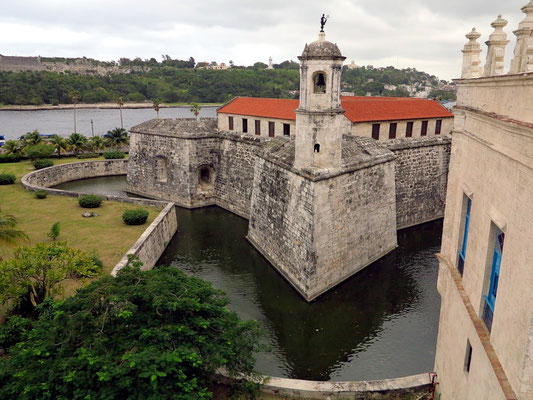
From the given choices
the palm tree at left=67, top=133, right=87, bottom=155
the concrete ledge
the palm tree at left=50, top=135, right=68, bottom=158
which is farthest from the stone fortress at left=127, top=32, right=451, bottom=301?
the palm tree at left=50, top=135, right=68, bottom=158

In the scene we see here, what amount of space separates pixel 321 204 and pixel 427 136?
1248 cm

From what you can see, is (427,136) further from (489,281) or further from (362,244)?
(489,281)

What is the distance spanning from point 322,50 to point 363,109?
7383 mm

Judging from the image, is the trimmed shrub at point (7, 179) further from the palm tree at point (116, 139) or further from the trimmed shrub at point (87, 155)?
the palm tree at point (116, 139)

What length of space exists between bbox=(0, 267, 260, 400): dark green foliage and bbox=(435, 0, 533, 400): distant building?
4196 mm

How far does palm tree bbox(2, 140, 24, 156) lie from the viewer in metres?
33.3

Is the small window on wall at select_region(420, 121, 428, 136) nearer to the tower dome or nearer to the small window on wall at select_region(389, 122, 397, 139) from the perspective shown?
the small window on wall at select_region(389, 122, 397, 139)

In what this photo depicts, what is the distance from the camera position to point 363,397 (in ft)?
27.8

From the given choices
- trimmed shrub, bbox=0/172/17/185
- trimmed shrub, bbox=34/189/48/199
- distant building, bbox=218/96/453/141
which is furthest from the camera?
trimmed shrub, bbox=0/172/17/185

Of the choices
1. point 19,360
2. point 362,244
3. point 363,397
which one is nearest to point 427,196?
point 362,244

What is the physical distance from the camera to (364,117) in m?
20.3

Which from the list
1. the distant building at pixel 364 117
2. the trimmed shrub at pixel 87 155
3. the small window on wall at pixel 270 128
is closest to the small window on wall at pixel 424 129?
the distant building at pixel 364 117

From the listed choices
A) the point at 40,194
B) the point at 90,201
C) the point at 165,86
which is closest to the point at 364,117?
the point at 90,201

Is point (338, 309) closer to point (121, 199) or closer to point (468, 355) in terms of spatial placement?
point (468, 355)
